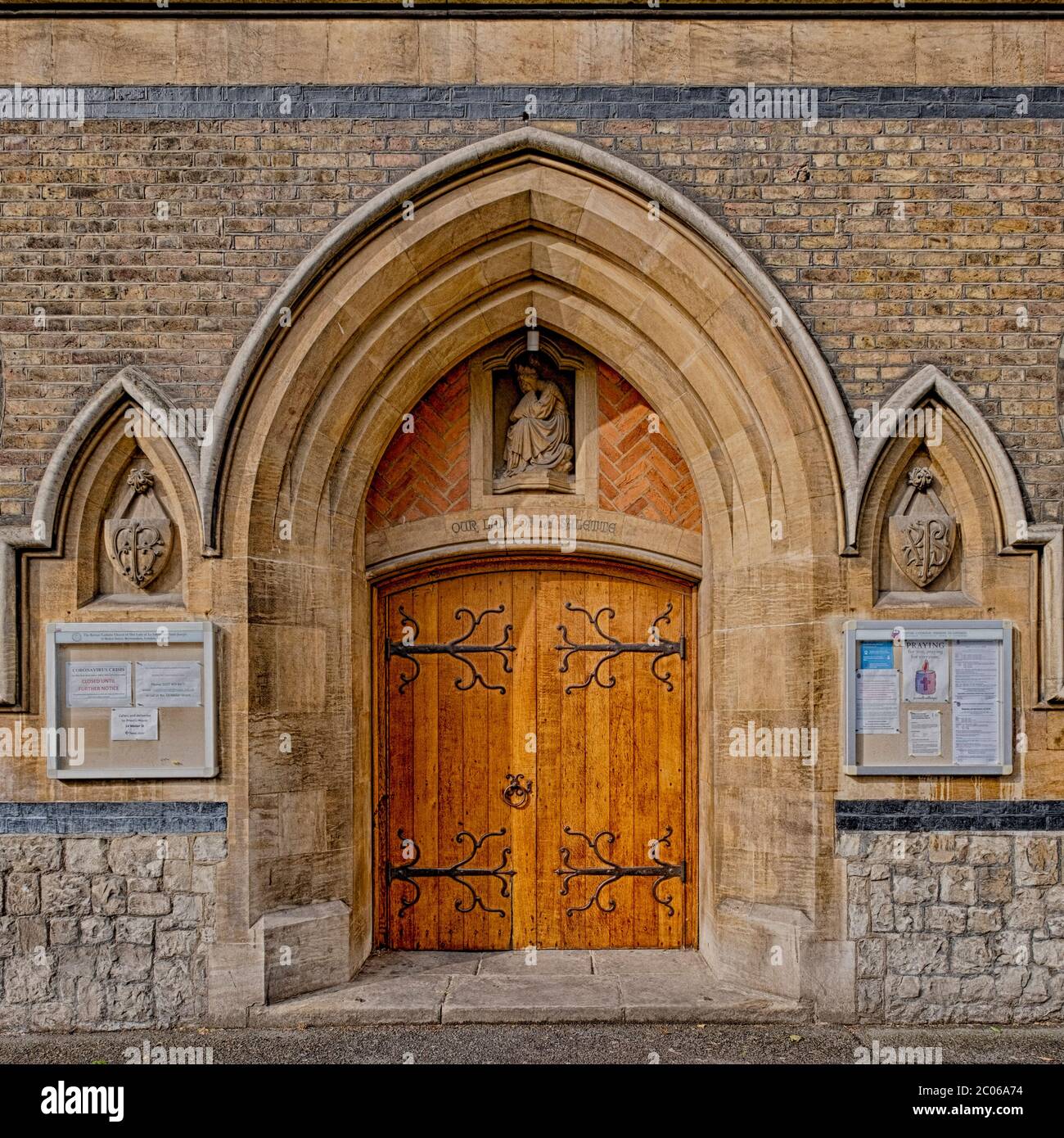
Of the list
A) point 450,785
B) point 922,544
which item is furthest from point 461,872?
point 922,544

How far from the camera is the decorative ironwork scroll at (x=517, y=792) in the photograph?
18.6 ft

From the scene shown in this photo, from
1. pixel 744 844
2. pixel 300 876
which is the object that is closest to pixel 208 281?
pixel 300 876

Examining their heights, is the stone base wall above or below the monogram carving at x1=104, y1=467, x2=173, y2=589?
below

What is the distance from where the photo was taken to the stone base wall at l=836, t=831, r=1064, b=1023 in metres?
4.95

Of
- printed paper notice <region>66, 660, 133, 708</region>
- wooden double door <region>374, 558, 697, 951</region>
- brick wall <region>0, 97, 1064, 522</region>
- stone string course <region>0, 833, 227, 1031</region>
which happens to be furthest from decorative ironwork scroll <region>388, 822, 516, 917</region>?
brick wall <region>0, 97, 1064, 522</region>

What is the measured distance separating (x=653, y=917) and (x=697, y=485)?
8.26 feet

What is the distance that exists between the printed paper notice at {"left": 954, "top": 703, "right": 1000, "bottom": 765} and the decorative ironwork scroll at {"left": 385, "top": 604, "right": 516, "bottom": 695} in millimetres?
2404

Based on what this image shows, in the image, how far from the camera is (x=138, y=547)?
16.6 ft

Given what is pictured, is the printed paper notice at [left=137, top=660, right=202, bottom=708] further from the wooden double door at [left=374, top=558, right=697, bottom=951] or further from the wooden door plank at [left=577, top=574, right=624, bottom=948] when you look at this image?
the wooden door plank at [left=577, top=574, right=624, bottom=948]

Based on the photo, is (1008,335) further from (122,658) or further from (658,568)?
(122,658)

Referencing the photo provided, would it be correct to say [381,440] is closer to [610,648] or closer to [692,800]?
[610,648]

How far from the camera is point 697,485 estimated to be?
5520mm

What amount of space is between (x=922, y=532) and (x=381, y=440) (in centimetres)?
293

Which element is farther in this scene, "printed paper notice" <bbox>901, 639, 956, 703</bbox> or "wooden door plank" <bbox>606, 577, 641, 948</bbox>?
"wooden door plank" <bbox>606, 577, 641, 948</bbox>
